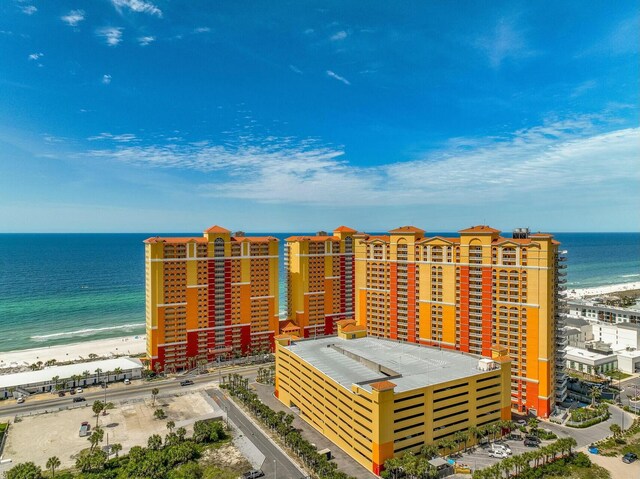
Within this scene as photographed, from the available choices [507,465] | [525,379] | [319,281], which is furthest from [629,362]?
[319,281]

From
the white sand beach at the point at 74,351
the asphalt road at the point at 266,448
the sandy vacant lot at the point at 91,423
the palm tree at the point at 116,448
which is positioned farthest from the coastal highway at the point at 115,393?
the white sand beach at the point at 74,351

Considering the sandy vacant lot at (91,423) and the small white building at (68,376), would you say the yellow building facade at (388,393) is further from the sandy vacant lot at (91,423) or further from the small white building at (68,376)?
the small white building at (68,376)

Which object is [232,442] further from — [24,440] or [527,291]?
[527,291]

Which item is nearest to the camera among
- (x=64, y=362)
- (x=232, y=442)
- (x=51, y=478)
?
(x=51, y=478)

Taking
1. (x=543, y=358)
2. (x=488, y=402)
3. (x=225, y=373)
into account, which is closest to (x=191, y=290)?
(x=225, y=373)

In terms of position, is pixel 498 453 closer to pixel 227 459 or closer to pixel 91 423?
pixel 227 459

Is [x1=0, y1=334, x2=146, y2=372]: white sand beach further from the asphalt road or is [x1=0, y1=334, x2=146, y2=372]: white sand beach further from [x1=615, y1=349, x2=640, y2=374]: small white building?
[x1=615, y1=349, x2=640, y2=374]: small white building
